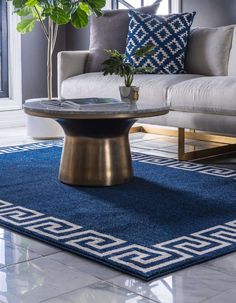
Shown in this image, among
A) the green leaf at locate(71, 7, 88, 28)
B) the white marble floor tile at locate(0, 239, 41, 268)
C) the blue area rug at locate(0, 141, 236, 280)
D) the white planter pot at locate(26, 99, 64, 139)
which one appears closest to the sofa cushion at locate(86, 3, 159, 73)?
the green leaf at locate(71, 7, 88, 28)

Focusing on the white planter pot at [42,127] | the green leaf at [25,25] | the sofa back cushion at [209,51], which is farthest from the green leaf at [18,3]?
the sofa back cushion at [209,51]

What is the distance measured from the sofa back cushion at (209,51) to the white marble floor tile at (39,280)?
2517 millimetres

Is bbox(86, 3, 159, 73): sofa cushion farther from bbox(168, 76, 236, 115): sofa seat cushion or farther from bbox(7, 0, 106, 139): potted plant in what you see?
bbox(168, 76, 236, 115): sofa seat cushion

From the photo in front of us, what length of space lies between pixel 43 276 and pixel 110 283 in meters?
0.21

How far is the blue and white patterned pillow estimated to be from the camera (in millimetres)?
4324

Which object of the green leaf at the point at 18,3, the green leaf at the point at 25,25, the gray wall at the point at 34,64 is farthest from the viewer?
the gray wall at the point at 34,64

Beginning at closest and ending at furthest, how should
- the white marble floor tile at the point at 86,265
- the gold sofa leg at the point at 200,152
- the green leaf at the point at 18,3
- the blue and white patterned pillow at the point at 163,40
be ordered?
the white marble floor tile at the point at 86,265, the gold sofa leg at the point at 200,152, the blue and white patterned pillow at the point at 163,40, the green leaf at the point at 18,3

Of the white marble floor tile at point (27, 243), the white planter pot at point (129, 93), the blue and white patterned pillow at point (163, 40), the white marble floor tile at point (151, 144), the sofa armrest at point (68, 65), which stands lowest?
the white marble floor tile at point (151, 144)

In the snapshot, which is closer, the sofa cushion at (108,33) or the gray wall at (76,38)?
the sofa cushion at (108,33)

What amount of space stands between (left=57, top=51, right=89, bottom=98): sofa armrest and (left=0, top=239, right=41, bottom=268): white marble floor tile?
8.19 ft

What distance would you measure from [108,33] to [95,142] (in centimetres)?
→ 179

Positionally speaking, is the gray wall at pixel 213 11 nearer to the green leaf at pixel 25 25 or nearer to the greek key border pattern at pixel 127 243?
the green leaf at pixel 25 25

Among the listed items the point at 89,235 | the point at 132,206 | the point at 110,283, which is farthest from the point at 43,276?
the point at 132,206

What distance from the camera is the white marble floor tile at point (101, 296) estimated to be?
1.79m
